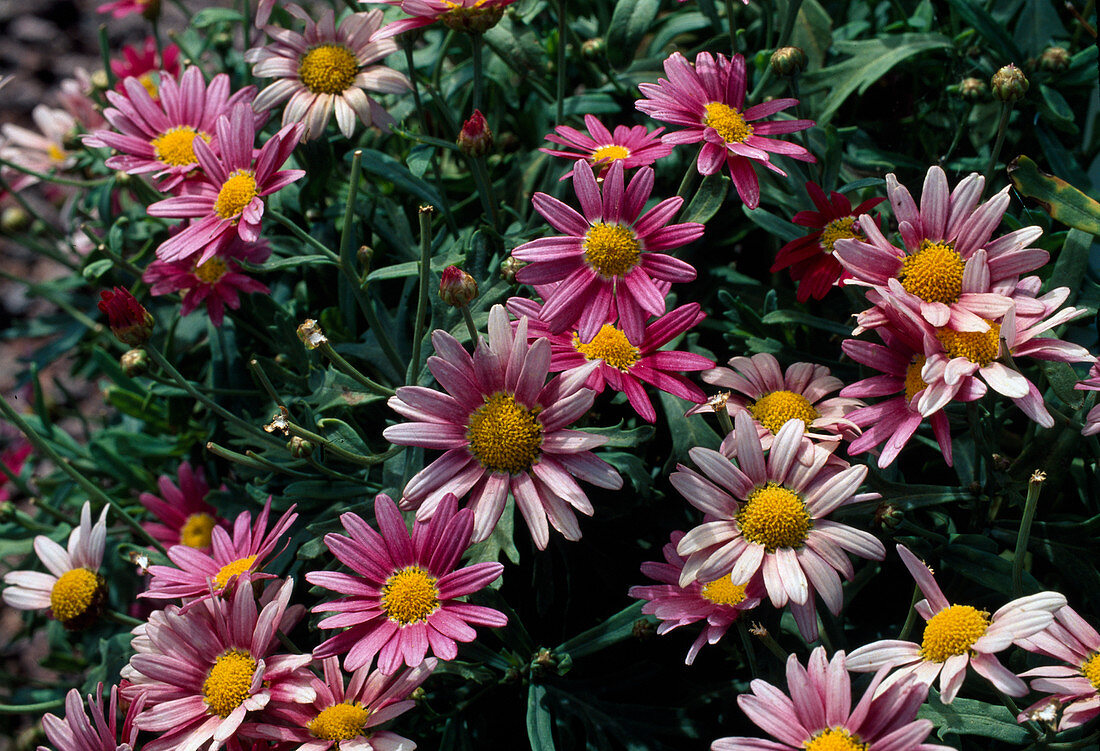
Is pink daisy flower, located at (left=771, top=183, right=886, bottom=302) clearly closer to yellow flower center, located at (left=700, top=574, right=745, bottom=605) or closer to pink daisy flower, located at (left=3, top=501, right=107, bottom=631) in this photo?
yellow flower center, located at (left=700, top=574, right=745, bottom=605)

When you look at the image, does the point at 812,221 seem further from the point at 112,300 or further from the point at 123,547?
the point at 123,547

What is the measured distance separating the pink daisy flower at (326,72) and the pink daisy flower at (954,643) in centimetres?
84

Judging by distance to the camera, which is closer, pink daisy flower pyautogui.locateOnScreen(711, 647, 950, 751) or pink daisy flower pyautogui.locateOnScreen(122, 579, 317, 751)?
pink daisy flower pyautogui.locateOnScreen(711, 647, 950, 751)

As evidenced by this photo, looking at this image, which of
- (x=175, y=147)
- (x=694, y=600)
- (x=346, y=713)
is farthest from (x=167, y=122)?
(x=694, y=600)

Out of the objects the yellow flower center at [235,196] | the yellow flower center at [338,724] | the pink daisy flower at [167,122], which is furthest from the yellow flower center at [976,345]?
the pink daisy flower at [167,122]

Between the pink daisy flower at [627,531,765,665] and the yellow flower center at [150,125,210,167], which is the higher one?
the yellow flower center at [150,125,210,167]

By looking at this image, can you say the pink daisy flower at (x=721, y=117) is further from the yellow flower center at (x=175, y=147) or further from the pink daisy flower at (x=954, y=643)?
the yellow flower center at (x=175, y=147)

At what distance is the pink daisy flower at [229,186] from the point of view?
1.07 m

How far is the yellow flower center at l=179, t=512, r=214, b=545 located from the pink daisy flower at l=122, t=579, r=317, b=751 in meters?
0.48

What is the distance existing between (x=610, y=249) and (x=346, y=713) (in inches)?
21.0

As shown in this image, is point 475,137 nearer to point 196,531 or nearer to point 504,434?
point 504,434

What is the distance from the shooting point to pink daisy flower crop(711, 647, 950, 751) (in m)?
0.76

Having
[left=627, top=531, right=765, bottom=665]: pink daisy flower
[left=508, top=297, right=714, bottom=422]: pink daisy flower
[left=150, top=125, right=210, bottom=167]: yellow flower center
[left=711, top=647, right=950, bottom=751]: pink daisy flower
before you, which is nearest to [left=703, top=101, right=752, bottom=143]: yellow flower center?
[left=508, top=297, right=714, bottom=422]: pink daisy flower

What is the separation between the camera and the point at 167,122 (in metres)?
1.28
